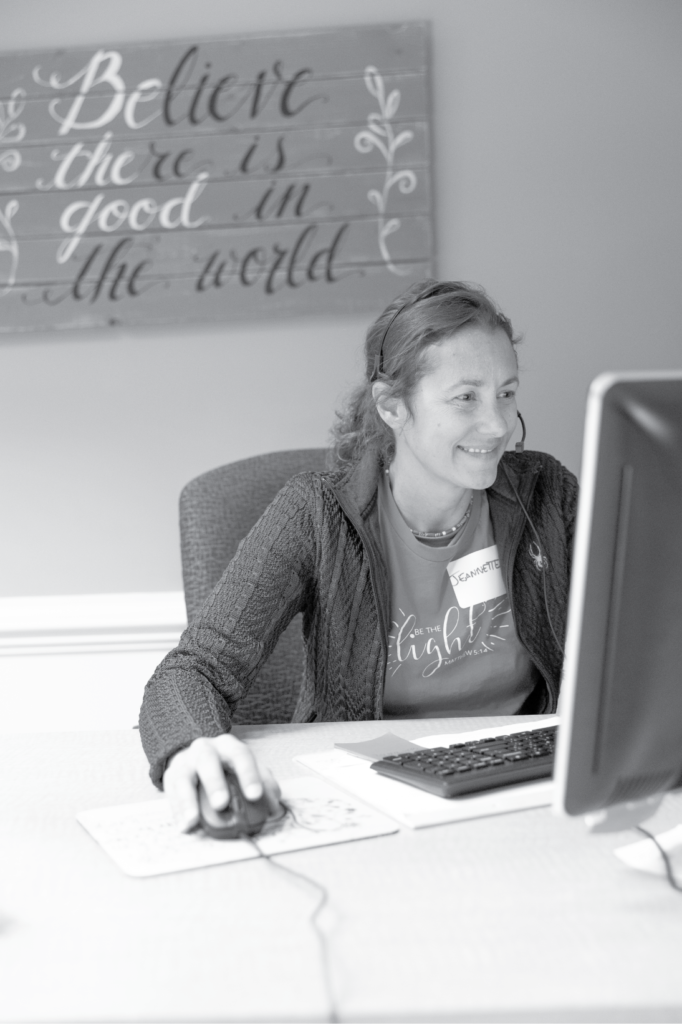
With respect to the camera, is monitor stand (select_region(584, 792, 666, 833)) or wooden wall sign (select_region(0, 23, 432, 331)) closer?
monitor stand (select_region(584, 792, 666, 833))

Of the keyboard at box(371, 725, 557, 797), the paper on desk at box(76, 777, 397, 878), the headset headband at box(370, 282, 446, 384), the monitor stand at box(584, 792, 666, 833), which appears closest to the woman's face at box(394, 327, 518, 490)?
the headset headband at box(370, 282, 446, 384)

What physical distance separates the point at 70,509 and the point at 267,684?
2.82 feet

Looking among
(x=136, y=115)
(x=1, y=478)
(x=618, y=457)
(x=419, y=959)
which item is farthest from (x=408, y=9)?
(x=419, y=959)

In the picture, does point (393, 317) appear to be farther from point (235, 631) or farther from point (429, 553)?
point (235, 631)

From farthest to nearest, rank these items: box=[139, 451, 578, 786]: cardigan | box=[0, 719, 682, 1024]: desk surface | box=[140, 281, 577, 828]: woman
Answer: box=[140, 281, 577, 828]: woman
box=[139, 451, 578, 786]: cardigan
box=[0, 719, 682, 1024]: desk surface

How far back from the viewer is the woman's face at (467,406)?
1572 mm

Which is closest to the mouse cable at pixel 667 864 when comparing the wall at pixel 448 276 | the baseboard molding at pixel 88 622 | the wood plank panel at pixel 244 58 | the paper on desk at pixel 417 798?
the paper on desk at pixel 417 798

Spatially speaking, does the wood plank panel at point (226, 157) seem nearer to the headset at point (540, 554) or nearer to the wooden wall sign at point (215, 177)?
the wooden wall sign at point (215, 177)

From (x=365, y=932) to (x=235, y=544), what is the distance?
100 cm

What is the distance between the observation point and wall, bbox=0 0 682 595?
7.26ft

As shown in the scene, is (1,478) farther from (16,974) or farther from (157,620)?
(16,974)

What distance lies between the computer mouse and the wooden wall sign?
1.48 meters

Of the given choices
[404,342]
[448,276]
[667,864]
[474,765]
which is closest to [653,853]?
[667,864]

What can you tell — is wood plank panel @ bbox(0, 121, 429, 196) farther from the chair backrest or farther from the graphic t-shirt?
the graphic t-shirt
